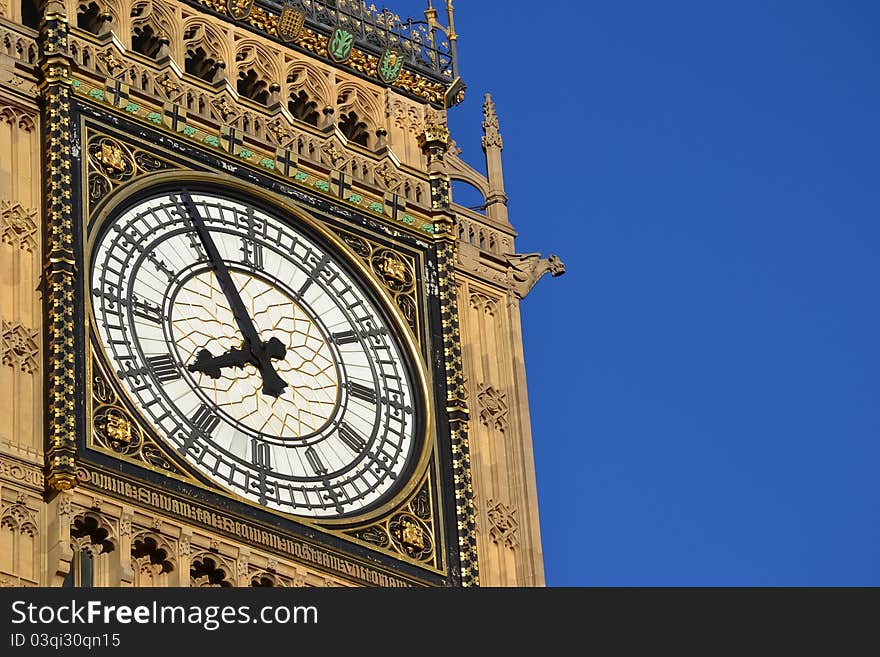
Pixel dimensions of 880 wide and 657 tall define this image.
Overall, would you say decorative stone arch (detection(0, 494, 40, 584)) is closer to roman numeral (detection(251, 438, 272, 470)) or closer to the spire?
roman numeral (detection(251, 438, 272, 470))

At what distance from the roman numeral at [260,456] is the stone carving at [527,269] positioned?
3.56 metres

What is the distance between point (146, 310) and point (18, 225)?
1.12m

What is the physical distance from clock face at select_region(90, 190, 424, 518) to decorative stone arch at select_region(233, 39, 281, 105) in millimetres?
1621

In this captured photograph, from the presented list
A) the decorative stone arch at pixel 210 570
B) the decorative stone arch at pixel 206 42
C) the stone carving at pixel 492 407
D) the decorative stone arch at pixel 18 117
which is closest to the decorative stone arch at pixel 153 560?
the decorative stone arch at pixel 210 570

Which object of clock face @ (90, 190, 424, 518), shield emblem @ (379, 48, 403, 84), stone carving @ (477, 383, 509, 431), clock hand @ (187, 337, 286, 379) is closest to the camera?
clock face @ (90, 190, 424, 518)

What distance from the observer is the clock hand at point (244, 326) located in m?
33.8

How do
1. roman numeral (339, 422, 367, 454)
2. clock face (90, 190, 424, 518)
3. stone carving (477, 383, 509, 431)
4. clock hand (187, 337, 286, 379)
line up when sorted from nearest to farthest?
clock face (90, 190, 424, 518)
clock hand (187, 337, 286, 379)
roman numeral (339, 422, 367, 454)
stone carving (477, 383, 509, 431)

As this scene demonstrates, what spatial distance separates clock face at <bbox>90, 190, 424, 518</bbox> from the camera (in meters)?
33.1

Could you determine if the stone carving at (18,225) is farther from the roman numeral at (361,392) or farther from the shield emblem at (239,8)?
the shield emblem at (239,8)

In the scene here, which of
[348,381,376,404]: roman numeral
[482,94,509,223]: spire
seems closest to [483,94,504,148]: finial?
[482,94,509,223]: spire

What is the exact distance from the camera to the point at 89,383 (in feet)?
107
